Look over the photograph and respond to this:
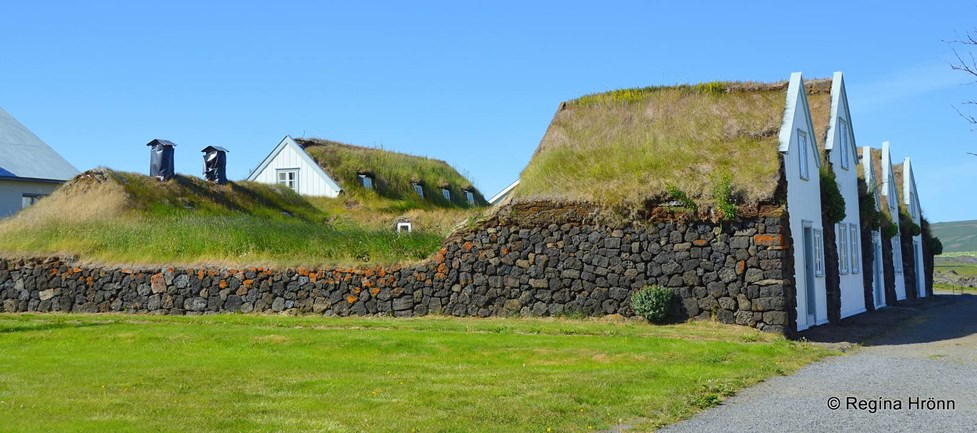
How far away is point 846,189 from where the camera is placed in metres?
27.7

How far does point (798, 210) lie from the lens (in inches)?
849

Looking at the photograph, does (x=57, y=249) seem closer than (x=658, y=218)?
No

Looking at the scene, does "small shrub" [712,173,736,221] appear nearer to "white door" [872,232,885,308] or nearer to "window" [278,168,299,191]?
"white door" [872,232,885,308]

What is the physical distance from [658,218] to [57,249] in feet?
57.6

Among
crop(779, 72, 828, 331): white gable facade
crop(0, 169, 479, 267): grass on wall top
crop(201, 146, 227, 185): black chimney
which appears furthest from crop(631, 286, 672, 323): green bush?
crop(201, 146, 227, 185): black chimney

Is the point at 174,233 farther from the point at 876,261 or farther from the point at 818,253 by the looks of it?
the point at 876,261

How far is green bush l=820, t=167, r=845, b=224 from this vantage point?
79.2 feet

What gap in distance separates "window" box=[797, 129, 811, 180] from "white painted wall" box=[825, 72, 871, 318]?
3.20m

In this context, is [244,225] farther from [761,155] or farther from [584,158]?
[761,155]

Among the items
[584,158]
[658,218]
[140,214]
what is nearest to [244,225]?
[140,214]

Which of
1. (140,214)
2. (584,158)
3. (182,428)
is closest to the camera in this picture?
(182,428)

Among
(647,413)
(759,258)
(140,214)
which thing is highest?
(140,214)

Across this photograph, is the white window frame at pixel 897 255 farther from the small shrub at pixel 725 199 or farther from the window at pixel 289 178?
the window at pixel 289 178

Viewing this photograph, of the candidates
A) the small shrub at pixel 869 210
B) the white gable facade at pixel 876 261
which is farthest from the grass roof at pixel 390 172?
the small shrub at pixel 869 210
